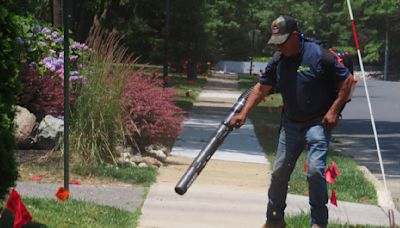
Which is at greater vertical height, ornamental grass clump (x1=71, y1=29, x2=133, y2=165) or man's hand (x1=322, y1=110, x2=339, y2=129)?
man's hand (x1=322, y1=110, x2=339, y2=129)

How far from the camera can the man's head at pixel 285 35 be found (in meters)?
6.40

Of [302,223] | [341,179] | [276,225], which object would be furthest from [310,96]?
[341,179]

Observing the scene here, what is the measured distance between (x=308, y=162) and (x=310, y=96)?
0.54 meters

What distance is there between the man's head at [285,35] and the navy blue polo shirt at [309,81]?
0.11m

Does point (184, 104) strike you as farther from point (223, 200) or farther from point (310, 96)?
point (310, 96)

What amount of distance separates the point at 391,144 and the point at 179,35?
25.4 metres

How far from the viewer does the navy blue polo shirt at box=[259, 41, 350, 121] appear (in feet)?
21.2

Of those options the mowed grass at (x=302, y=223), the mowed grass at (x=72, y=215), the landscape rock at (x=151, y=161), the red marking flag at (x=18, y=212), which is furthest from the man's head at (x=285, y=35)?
the landscape rock at (x=151, y=161)

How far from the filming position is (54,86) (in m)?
12.1

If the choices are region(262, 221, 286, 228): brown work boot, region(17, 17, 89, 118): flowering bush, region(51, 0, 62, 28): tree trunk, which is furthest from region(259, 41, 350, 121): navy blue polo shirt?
region(51, 0, 62, 28): tree trunk

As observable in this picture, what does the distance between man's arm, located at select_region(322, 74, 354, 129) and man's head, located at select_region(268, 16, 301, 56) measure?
19.2 inches

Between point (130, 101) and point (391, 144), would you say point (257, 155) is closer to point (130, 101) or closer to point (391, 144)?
point (130, 101)

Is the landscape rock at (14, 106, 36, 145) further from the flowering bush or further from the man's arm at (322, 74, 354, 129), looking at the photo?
the man's arm at (322, 74, 354, 129)

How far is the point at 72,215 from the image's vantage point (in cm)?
717
